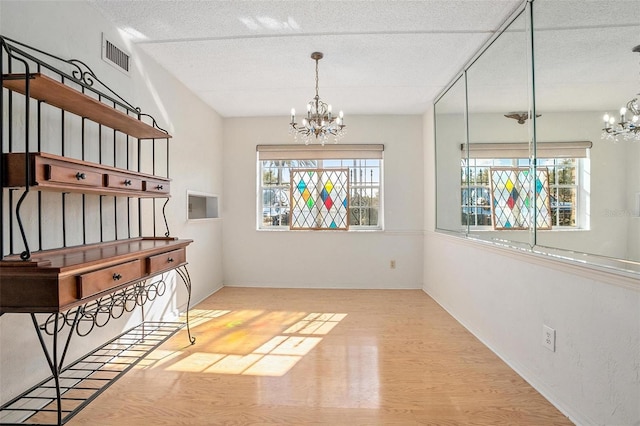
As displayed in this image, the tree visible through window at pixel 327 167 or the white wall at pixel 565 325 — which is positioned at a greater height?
the tree visible through window at pixel 327 167

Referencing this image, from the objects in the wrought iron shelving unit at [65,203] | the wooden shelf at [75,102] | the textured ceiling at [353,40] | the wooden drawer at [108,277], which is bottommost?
the wooden drawer at [108,277]

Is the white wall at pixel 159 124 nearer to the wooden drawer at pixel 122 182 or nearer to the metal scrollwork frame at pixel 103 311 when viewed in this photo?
the metal scrollwork frame at pixel 103 311

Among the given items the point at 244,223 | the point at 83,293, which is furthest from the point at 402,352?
the point at 244,223

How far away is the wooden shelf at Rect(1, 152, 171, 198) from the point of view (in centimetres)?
140

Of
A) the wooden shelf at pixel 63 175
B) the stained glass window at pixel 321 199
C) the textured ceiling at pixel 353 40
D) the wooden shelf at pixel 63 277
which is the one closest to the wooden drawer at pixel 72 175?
the wooden shelf at pixel 63 175

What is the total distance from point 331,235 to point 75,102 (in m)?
3.37

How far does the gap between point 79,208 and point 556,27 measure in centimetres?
304

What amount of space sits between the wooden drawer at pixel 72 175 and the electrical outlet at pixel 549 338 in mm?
2615

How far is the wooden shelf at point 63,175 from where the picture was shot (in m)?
1.40

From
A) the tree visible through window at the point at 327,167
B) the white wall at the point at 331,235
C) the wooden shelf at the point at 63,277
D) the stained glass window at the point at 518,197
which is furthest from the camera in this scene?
the tree visible through window at the point at 327,167

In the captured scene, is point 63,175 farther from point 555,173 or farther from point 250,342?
point 555,173

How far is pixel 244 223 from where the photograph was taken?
480 cm

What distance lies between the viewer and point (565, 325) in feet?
5.98

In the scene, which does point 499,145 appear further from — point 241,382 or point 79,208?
point 79,208
